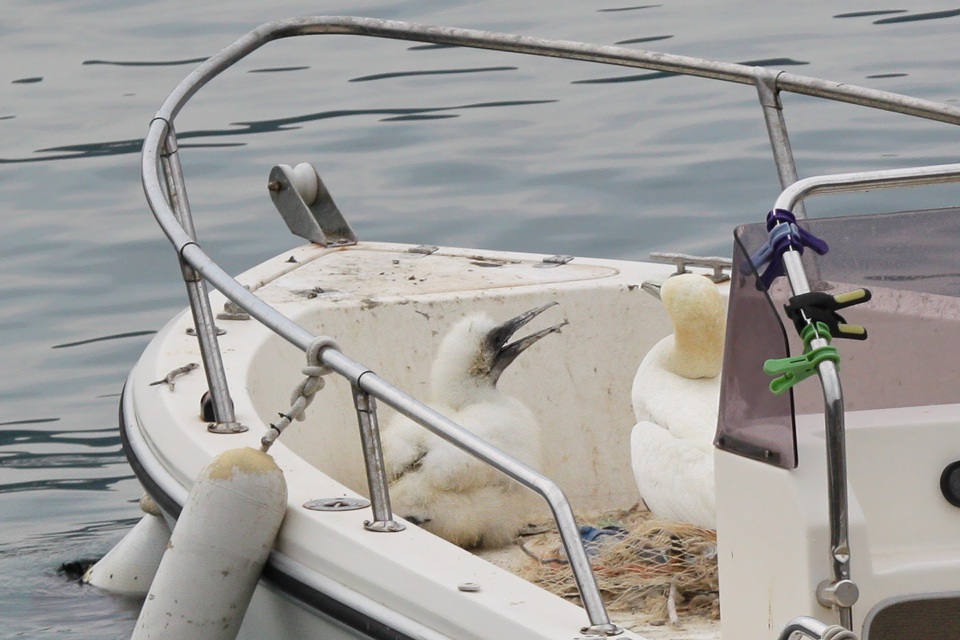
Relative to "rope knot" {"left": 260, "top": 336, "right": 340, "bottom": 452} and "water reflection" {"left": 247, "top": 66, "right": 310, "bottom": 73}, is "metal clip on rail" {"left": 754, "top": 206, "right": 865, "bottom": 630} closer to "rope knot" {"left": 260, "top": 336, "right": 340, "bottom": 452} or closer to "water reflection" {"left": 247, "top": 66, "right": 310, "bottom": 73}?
"rope knot" {"left": 260, "top": 336, "right": 340, "bottom": 452}

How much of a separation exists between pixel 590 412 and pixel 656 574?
112 cm

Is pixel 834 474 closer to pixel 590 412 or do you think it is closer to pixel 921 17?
pixel 590 412

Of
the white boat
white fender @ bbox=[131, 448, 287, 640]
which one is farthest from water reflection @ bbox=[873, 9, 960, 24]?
white fender @ bbox=[131, 448, 287, 640]

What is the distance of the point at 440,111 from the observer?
1002 cm

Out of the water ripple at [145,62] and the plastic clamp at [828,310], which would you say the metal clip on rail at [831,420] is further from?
the water ripple at [145,62]

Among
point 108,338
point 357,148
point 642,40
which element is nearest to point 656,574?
point 108,338

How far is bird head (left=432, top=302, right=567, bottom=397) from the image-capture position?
12.2ft

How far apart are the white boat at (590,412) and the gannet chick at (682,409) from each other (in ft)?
0.96

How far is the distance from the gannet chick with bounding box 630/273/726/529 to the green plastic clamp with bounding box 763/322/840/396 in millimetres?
1027

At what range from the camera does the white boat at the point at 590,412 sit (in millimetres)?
2143

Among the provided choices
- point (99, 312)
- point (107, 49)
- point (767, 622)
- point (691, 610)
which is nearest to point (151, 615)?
point (691, 610)

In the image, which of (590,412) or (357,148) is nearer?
(590,412)

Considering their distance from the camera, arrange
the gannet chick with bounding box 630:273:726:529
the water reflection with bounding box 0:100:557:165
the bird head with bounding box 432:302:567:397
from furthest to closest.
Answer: the water reflection with bounding box 0:100:557:165 < the bird head with bounding box 432:302:567:397 < the gannet chick with bounding box 630:273:726:529

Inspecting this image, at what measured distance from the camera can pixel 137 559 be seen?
4449mm
